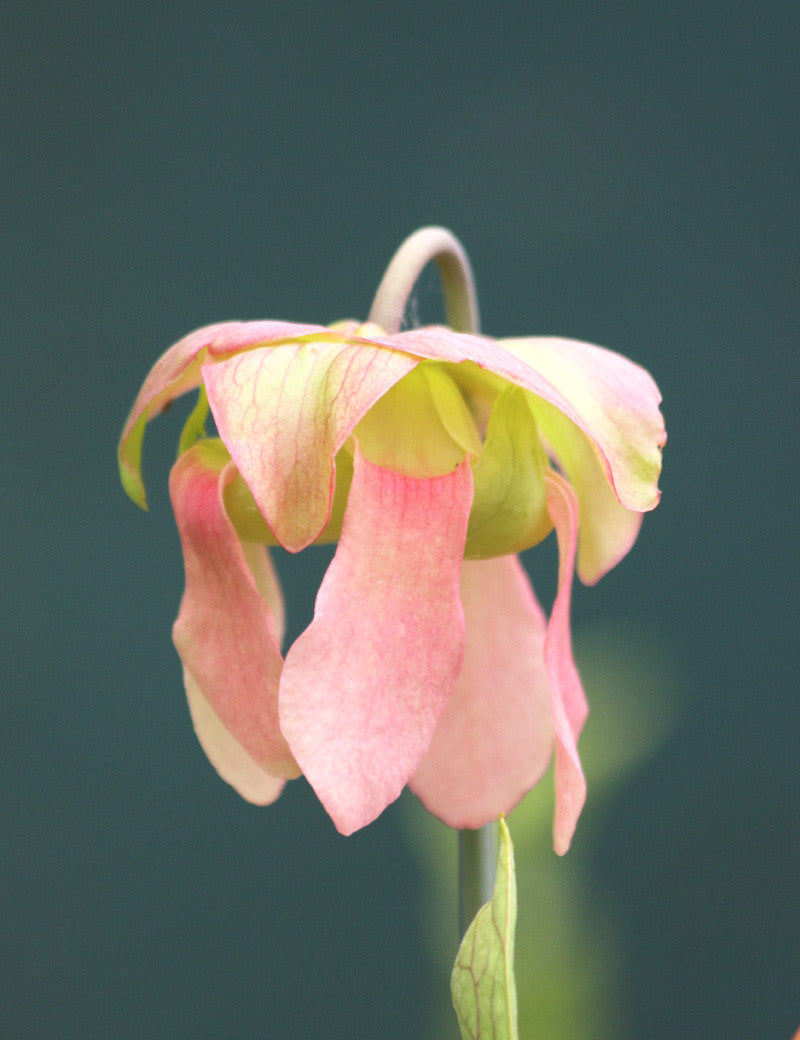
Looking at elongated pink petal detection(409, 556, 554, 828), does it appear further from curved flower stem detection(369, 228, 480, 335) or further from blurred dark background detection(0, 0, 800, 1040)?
blurred dark background detection(0, 0, 800, 1040)

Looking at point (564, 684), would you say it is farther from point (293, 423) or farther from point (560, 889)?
point (560, 889)

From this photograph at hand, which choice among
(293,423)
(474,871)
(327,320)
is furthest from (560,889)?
(327,320)

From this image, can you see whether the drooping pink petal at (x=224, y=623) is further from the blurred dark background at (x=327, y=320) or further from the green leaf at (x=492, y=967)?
the blurred dark background at (x=327, y=320)

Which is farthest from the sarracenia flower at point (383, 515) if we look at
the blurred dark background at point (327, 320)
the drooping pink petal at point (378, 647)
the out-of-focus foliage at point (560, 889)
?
the blurred dark background at point (327, 320)

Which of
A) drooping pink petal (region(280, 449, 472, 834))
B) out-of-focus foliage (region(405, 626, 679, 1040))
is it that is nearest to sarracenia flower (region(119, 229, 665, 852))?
drooping pink petal (region(280, 449, 472, 834))

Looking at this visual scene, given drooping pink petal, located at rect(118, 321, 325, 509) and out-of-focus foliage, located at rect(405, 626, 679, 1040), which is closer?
drooping pink petal, located at rect(118, 321, 325, 509)

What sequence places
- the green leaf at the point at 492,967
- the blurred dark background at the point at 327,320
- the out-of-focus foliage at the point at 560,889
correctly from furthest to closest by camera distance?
the blurred dark background at the point at 327,320
the out-of-focus foliage at the point at 560,889
the green leaf at the point at 492,967

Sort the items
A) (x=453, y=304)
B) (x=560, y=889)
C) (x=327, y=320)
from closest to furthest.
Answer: (x=453, y=304) < (x=560, y=889) < (x=327, y=320)
